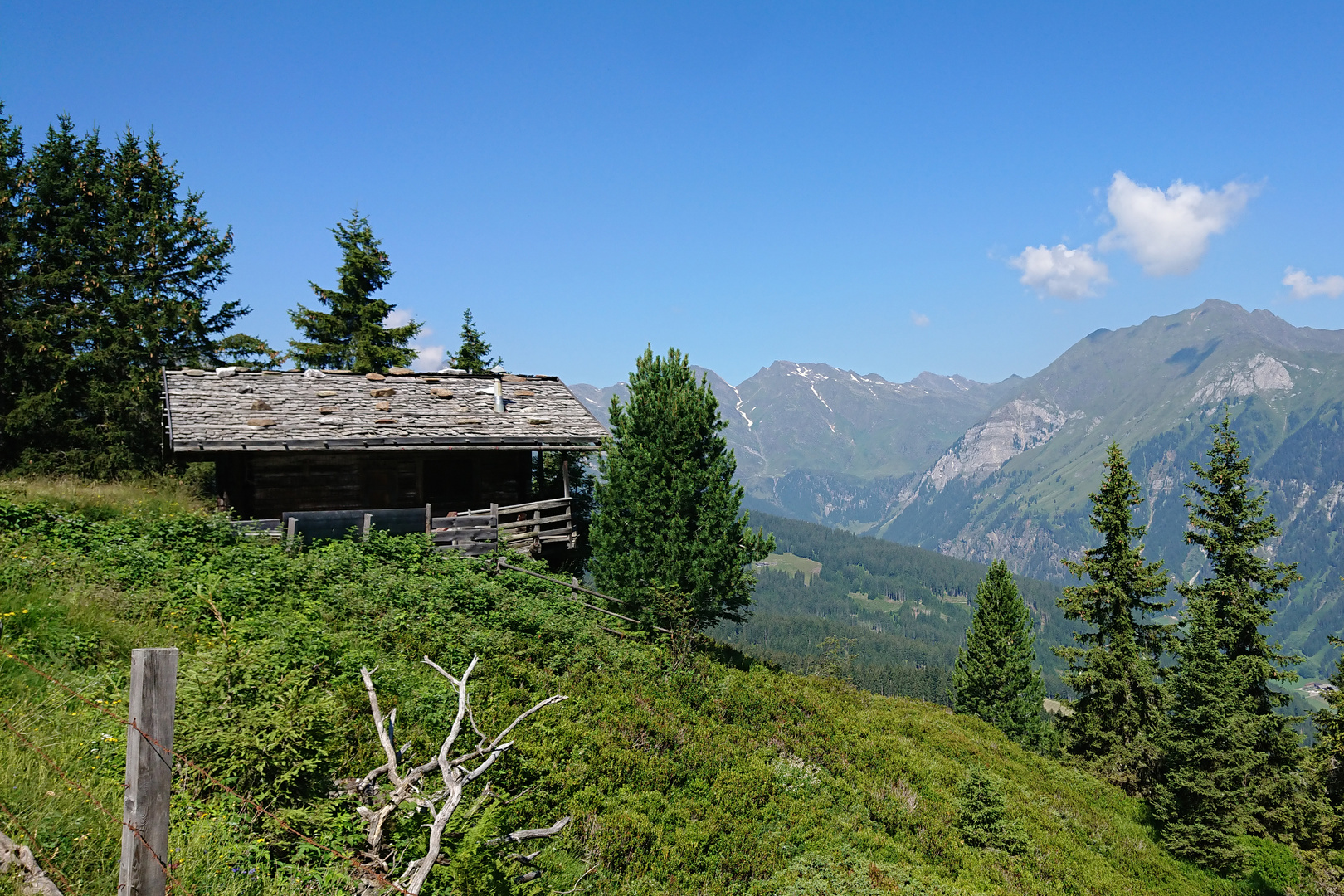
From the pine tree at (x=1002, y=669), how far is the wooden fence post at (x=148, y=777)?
35.4 m

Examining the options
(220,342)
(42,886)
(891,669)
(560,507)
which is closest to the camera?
(42,886)

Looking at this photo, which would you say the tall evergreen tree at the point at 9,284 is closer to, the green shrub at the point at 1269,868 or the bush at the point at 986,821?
the bush at the point at 986,821

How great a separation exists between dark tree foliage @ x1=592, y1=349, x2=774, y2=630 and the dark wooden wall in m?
5.08

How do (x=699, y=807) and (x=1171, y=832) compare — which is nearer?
(x=699, y=807)

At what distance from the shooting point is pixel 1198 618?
24078 millimetres

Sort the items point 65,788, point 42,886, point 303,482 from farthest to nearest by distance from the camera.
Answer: point 303,482
point 65,788
point 42,886

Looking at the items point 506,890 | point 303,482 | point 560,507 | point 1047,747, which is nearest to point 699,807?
point 506,890

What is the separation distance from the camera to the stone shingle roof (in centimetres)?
1966

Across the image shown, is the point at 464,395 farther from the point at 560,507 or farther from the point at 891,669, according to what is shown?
the point at 891,669

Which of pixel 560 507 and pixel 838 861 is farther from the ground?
pixel 560 507

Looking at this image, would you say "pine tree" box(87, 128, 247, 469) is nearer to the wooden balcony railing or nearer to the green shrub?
the wooden balcony railing

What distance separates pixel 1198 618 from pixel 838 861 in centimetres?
2105

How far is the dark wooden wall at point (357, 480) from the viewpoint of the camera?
70.5 feet

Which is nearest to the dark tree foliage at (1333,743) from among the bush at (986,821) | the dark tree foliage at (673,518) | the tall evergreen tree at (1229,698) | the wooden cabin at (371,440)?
the tall evergreen tree at (1229,698)
